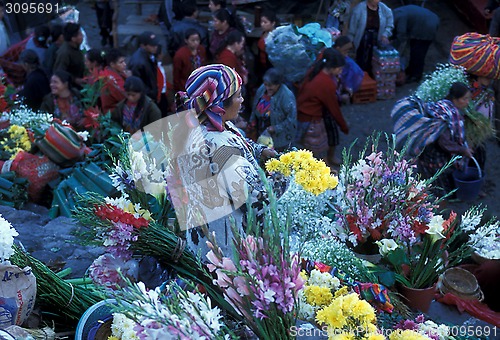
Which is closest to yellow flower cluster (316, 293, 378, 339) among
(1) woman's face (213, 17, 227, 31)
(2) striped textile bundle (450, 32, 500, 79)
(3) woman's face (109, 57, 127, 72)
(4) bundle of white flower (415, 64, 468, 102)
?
(4) bundle of white flower (415, 64, 468, 102)

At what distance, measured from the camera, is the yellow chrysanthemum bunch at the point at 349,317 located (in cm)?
190

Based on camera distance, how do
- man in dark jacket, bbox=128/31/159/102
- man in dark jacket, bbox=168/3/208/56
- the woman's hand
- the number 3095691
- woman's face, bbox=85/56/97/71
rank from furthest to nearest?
1. the number 3095691
2. man in dark jacket, bbox=168/3/208/56
3. man in dark jacket, bbox=128/31/159/102
4. woman's face, bbox=85/56/97/71
5. the woman's hand

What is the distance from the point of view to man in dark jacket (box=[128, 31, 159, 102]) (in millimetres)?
6078

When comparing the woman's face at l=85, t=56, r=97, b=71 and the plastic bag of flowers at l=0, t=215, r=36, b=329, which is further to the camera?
the woman's face at l=85, t=56, r=97, b=71

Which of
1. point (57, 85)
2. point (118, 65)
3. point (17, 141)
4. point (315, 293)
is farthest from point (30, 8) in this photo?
point (315, 293)

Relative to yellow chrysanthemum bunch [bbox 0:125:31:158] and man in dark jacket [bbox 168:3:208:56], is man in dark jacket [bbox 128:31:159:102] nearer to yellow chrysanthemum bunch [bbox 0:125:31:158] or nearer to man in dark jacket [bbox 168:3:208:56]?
man in dark jacket [bbox 168:3:208:56]

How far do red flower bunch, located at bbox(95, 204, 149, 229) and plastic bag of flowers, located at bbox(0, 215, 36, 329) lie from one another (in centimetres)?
48

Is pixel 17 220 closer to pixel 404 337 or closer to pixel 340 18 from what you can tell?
pixel 404 337

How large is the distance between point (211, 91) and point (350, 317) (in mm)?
1234

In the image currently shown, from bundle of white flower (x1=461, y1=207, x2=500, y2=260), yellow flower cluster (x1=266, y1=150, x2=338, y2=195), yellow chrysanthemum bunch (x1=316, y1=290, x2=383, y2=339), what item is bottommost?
bundle of white flower (x1=461, y1=207, x2=500, y2=260)

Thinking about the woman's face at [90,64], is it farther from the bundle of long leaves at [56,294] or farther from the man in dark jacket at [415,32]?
the man in dark jacket at [415,32]

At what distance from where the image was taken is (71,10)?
8.16m

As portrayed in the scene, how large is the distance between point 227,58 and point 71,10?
296 cm

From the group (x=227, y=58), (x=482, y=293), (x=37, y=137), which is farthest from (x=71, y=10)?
(x=482, y=293)
